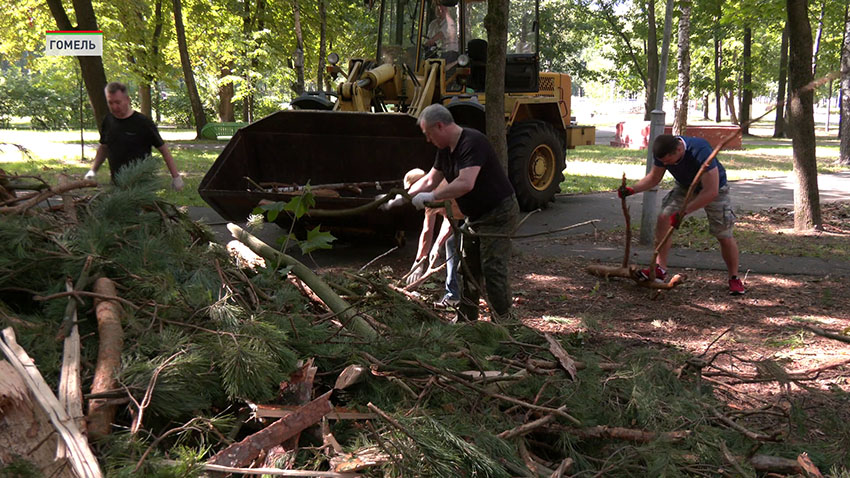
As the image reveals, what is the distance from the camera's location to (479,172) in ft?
15.9

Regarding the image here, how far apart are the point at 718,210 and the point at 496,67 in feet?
8.19

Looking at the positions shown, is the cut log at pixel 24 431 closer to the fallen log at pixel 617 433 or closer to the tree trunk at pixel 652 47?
the fallen log at pixel 617 433

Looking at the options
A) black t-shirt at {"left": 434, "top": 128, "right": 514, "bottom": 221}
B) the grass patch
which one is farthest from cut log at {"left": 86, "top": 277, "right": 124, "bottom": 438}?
the grass patch

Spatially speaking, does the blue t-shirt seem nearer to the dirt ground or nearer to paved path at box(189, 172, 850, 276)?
the dirt ground

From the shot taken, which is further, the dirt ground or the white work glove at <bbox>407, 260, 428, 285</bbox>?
the white work glove at <bbox>407, 260, 428, 285</bbox>

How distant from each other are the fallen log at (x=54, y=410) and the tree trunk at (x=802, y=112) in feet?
27.4

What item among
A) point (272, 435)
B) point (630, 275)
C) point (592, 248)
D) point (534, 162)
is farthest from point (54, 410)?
point (534, 162)

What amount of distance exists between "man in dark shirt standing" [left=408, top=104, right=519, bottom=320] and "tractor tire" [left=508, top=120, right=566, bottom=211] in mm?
4869

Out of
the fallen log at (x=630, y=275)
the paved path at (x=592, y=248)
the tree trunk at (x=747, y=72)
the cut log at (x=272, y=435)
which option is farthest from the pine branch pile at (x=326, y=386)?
the tree trunk at (x=747, y=72)

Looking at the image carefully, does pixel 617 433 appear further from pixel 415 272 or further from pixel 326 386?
pixel 415 272

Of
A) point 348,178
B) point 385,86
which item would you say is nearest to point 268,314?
point 348,178

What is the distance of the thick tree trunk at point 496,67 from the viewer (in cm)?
684

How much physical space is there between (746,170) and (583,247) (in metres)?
10.8

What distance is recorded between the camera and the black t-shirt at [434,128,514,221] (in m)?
4.78
